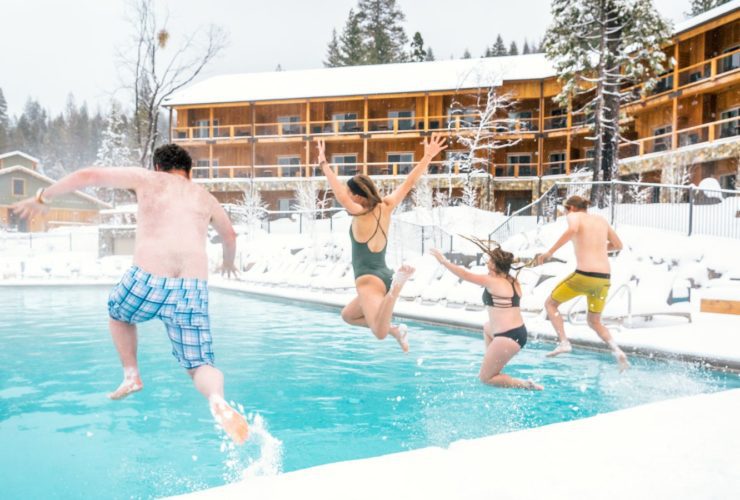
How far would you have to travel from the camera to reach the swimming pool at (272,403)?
4.27 m

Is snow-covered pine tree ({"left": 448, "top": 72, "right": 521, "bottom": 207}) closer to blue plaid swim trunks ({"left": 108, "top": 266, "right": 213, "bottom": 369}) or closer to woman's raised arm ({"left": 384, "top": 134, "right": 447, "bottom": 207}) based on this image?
woman's raised arm ({"left": 384, "top": 134, "right": 447, "bottom": 207})

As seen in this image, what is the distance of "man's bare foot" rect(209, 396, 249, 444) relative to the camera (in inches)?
126

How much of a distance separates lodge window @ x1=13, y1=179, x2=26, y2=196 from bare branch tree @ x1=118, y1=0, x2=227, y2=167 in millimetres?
21179

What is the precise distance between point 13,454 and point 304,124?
32.7 meters

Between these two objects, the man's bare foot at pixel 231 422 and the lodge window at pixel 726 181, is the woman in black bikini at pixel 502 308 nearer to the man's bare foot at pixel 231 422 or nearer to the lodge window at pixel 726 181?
the man's bare foot at pixel 231 422

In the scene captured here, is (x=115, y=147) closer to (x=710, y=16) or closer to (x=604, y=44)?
(x=604, y=44)

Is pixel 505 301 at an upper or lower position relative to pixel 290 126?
lower

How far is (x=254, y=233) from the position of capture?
2608cm

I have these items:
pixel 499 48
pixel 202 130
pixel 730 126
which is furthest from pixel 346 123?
pixel 499 48

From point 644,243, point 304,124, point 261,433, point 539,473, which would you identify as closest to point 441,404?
point 261,433

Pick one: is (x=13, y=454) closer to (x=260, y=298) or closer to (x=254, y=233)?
(x=260, y=298)

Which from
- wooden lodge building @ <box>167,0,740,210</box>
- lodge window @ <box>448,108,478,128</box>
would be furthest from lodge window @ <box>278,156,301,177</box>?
lodge window @ <box>448,108,478,128</box>

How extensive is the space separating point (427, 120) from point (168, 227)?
30.8 m

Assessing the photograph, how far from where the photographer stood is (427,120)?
33219 millimetres
